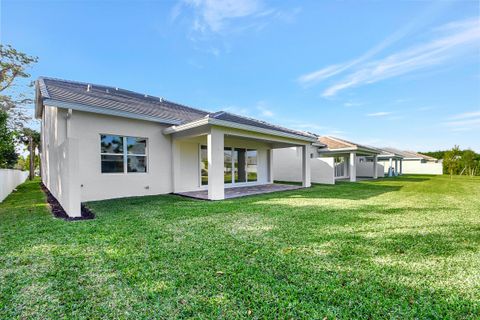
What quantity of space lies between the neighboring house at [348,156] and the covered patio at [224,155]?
7.27m

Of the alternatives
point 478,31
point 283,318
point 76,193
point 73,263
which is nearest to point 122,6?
point 76,193

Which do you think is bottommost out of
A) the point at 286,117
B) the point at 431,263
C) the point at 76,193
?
the point at 431,263

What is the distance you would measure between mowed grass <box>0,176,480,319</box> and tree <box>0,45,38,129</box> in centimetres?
1665

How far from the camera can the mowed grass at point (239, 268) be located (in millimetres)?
→ 2420

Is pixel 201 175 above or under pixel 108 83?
under

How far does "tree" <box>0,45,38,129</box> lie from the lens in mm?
15819

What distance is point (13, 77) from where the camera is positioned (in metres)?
16.8

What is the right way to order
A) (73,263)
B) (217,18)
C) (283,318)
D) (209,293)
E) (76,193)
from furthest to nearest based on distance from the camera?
(217,18), (76,193), (73,263), (209,293), (283,318)

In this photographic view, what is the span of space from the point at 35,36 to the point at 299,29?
1551 centimetres

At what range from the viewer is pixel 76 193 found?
6355mm

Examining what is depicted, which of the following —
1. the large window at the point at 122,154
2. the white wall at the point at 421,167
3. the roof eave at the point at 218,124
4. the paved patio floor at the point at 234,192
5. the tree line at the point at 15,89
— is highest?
the tree line at the point at 15,89

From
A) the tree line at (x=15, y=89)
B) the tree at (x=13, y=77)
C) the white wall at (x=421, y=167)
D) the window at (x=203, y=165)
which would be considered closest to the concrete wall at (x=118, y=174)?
the window at (x=203, y=165)

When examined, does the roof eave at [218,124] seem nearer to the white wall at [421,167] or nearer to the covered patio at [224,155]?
the covered patio at [224,155]

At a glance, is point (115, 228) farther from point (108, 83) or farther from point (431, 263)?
point (108, 83)
